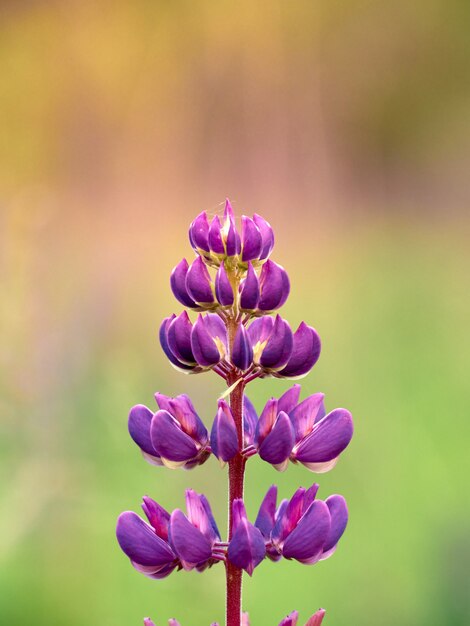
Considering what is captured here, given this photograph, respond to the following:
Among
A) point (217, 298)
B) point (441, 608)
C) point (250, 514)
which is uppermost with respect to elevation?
point (217, 298)

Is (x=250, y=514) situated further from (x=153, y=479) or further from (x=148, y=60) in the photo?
(x=148, y=60)

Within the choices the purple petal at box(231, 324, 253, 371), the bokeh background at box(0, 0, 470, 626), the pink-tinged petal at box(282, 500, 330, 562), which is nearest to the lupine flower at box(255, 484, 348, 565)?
the pink-tinged petal at box(282, 500, 330, 562)

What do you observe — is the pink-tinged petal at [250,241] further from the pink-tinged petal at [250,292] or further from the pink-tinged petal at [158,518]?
the pink-tinged petal at [158,518]

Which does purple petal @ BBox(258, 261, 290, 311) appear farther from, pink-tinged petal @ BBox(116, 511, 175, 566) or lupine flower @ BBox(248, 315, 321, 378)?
pink-tinged petal @ BBox(116, 511, 175, 566)

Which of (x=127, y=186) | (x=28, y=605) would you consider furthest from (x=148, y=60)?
(x=28, y=605)

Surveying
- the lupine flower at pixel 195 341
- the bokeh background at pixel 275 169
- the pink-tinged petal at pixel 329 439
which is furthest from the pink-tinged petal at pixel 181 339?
the bokeh background at pixel 275 169

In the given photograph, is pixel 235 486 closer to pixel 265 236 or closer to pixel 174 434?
pixel 174 434

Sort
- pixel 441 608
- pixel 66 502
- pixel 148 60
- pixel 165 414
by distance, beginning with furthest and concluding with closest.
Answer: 1. pixel 148 60
2. pixel 66 502
3. pixel 441 608
4. pixel 165 414
